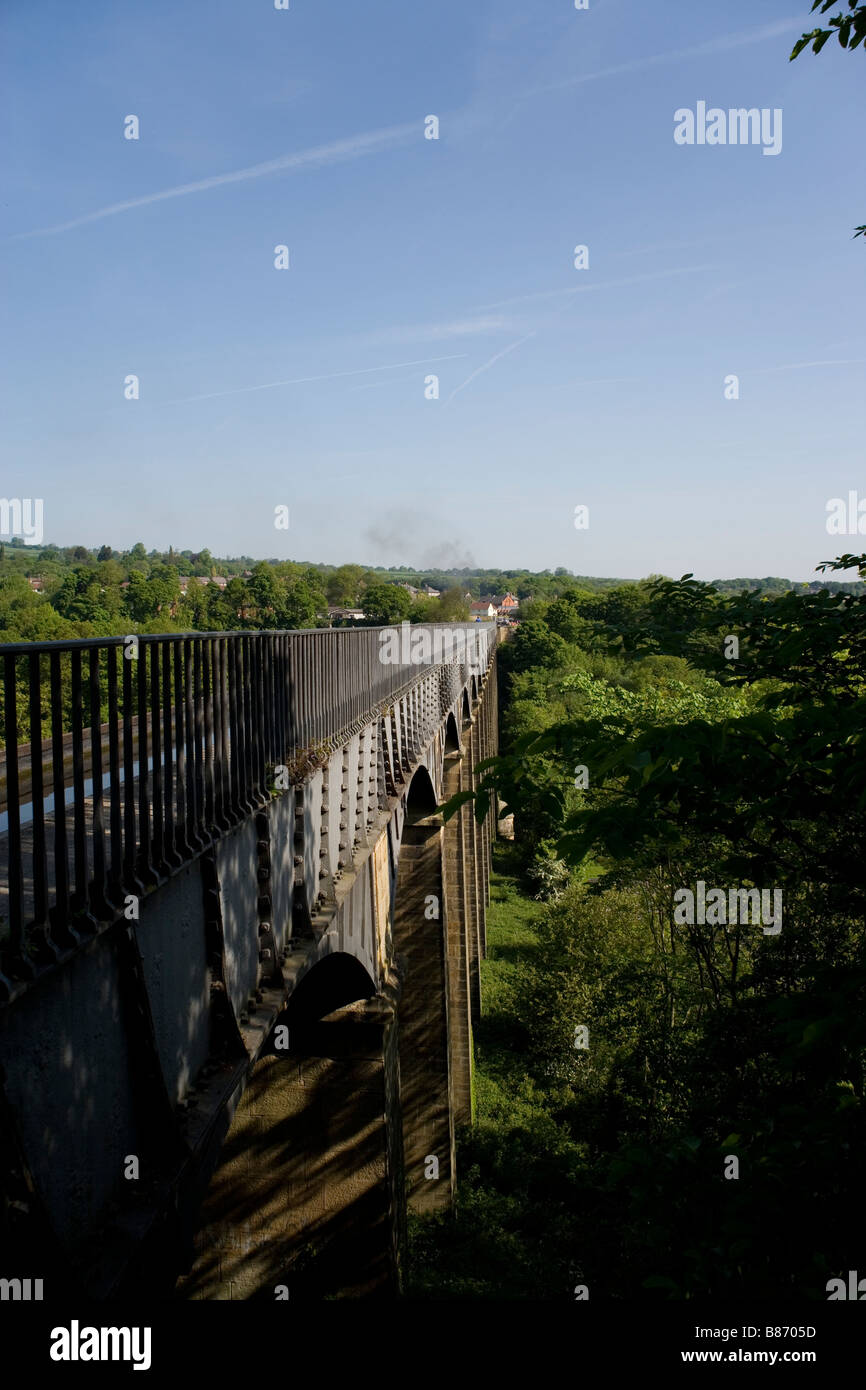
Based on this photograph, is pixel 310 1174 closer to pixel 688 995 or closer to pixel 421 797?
pixel 421 797

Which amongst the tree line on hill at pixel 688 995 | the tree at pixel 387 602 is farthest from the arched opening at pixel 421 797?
the tree at pixel 387 602

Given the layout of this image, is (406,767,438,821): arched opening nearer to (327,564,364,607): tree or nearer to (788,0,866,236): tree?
(788,0,866,236): tree

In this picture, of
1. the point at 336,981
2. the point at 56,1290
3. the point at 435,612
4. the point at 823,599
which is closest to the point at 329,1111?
the point at 336,981

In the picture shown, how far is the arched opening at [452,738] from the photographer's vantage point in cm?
2763

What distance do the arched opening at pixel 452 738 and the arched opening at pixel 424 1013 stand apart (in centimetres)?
490

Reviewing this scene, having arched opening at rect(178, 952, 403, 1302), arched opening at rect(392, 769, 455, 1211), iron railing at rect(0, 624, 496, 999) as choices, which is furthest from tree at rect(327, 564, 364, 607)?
iron railing at rect(0, 624, 496, 999)

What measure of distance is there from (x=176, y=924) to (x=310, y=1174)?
35.7 feet

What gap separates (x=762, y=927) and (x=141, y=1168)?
17.2 meters

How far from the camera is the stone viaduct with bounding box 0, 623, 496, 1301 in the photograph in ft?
11.3

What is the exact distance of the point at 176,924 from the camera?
15.1 ft

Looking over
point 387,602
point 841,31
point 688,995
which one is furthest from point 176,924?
point 387,602
